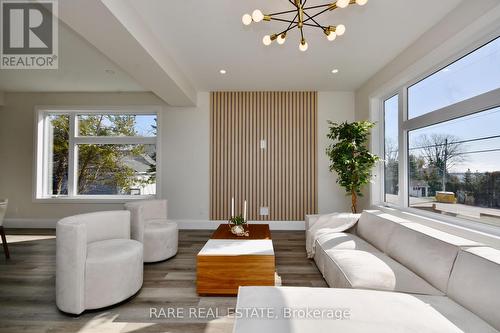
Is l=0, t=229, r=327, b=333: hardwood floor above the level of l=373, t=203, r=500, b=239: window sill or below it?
below

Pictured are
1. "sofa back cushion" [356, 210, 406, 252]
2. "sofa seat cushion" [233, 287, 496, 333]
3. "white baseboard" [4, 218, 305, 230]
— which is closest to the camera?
"sofa seat cushion" [233, 287, 496, 333]

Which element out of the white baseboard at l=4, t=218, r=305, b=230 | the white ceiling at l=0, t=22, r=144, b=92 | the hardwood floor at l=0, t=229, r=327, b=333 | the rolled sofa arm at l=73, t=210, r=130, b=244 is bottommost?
the hardwood floor at l=0, t=229, r=327, b=333

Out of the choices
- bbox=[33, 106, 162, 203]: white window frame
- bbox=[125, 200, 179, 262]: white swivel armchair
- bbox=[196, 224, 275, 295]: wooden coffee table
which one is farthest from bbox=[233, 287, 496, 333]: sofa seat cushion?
bbox=[33, 106, 162, 203]: white window frame

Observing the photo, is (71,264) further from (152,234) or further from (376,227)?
(376,227)

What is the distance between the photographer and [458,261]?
1532 mm

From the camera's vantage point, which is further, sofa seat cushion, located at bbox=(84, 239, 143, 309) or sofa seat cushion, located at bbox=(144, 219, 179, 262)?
sofa seat cushion, located at bbox=(144, 219, 179, 262)

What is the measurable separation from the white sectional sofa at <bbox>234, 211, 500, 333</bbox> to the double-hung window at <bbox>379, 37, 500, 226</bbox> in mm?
709

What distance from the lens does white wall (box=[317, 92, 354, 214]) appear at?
15.0ft

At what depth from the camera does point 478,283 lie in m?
1.34

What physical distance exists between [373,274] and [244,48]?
9.35 feet

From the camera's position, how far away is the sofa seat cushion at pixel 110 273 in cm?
191

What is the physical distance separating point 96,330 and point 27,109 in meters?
5.29

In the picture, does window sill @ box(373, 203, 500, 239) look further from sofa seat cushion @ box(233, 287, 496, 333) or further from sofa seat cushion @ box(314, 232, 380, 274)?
sofa seat cushion @ box(233, 287, 496, 333)

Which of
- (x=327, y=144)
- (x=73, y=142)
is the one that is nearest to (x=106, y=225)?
(x=73, y=142)
